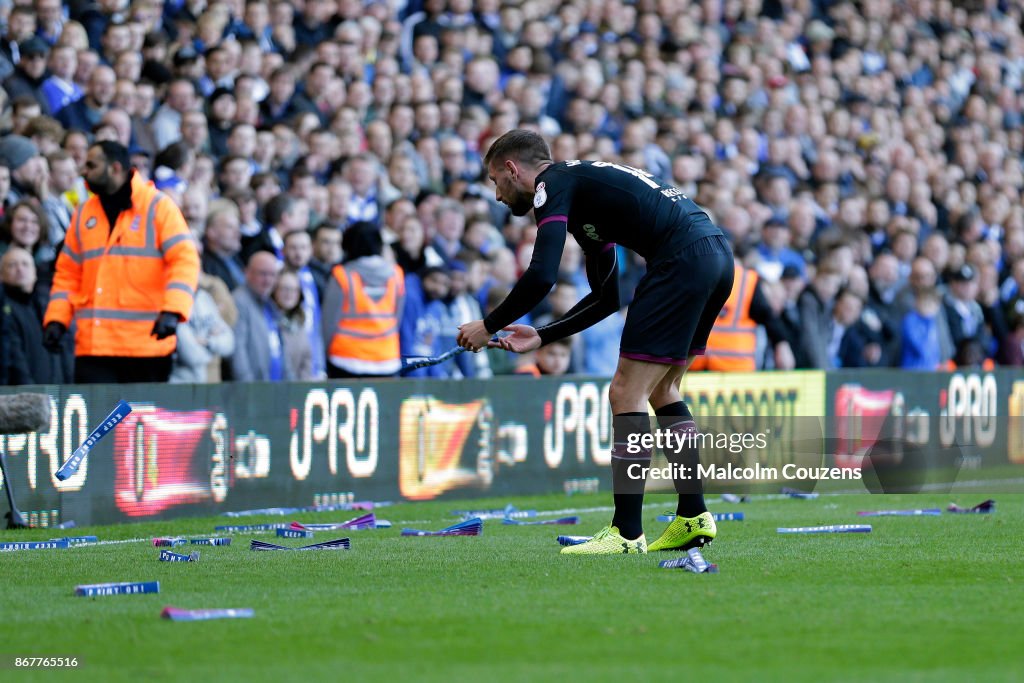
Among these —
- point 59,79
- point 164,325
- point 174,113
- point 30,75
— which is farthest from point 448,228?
point 164,325

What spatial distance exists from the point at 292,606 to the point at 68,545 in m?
3.58

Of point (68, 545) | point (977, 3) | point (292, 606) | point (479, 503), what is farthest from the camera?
point (977, 3)

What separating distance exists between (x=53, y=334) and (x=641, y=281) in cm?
485

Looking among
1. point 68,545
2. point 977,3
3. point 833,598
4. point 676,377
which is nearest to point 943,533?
point 676,377

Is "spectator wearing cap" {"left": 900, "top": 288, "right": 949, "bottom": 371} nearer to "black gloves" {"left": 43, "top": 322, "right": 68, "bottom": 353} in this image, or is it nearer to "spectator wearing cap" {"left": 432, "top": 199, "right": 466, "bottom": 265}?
"spectator wearing cap" {"left": 432, "top": 199, "right": 466, "bottom": 265}

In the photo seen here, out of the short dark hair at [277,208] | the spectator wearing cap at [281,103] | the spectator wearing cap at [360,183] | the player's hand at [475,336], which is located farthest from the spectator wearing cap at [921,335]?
the player's hand at [475,336]

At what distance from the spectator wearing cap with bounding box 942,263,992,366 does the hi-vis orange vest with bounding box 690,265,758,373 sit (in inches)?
188

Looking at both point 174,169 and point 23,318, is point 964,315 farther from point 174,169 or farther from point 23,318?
point 23,318

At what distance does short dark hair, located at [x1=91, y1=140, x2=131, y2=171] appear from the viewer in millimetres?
11789

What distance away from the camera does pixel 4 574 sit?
832cm

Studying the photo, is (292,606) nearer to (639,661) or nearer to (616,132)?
(639,661)

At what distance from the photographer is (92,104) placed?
14422 mm

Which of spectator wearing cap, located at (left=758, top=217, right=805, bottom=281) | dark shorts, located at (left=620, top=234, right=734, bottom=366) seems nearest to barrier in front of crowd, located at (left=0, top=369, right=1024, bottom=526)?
spectator wearing cap, located at (left=758, top=217, right=805, bottom=281)

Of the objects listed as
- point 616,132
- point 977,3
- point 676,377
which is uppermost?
point 977,3
